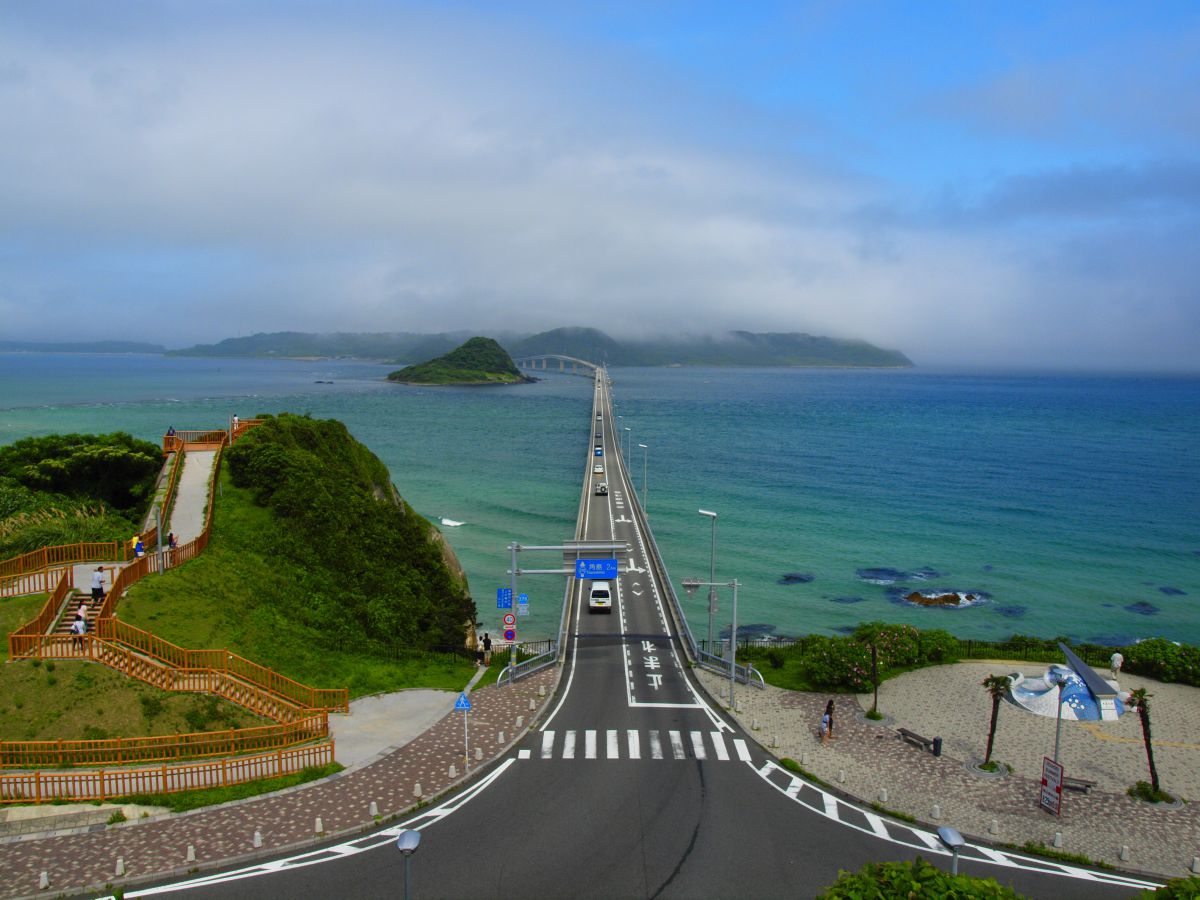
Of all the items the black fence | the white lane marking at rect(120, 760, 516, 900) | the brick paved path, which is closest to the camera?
the white lane marking at rect(120, 760, 516, 900)

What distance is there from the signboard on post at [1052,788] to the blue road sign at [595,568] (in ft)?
60.1

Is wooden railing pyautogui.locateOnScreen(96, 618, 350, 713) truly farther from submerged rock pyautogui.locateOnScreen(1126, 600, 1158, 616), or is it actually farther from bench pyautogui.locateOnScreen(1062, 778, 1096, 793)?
submerged rock pyautogui.locateOnScreen(1126, 600, 1158, 616)

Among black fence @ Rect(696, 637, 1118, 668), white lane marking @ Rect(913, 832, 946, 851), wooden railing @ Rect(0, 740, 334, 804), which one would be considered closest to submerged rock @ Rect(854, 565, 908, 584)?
black fence @ Rect(696, 637, 1118, 668)

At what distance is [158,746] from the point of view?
20547 millimetres

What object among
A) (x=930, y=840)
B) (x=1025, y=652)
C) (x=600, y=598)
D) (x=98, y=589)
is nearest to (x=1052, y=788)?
(x=930, y=840)

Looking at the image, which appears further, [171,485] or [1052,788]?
[171,485]

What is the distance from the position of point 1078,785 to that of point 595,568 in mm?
19349

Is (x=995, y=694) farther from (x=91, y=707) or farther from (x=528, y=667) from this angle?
(x=91, y=707)

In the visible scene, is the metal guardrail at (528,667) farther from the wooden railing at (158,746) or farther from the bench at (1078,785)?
the bench at (1078,785)

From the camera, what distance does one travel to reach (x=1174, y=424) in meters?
165

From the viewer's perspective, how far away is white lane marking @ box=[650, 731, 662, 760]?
23562mm

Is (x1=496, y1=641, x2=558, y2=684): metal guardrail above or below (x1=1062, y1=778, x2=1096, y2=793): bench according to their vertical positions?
below

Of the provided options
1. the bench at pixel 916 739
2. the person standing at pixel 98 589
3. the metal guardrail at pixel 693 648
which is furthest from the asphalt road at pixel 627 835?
the person standing at pixel 98 589

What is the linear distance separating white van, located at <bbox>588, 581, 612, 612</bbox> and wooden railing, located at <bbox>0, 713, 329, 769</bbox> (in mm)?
20123
